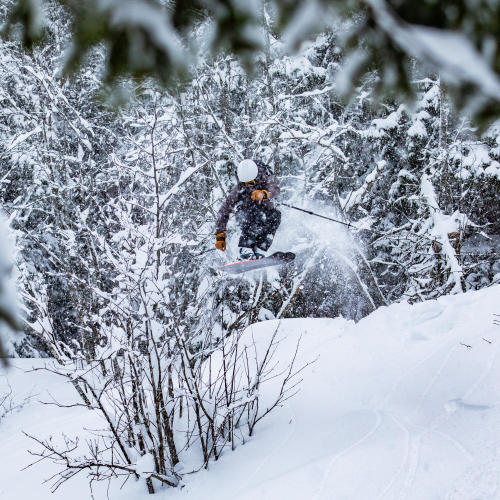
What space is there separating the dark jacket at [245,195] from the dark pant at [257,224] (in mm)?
86

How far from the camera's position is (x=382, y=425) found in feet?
13.5

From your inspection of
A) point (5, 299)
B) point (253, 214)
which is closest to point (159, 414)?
→ point (5, 299)

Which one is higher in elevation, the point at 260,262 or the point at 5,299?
the point at 5,299

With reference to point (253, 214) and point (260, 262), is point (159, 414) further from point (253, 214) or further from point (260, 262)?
point (253, 214)

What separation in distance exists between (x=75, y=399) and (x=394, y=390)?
9.53 metres

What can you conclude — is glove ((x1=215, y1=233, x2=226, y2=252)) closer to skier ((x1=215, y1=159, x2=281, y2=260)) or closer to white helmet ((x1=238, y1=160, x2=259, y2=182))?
skier ((x1=215, y1=159, x2=281, y2=260))

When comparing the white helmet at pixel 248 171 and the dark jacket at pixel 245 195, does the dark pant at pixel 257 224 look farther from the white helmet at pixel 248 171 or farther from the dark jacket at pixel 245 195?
the white helmet at pixel 248 171

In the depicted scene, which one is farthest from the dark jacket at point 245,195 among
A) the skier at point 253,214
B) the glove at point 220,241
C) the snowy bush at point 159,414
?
the snowy bush at point 159,414

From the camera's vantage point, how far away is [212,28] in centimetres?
122

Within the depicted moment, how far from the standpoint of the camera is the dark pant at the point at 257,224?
7.32 metres

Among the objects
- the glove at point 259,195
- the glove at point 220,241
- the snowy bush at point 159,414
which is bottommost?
the snowy bush at point 159,414

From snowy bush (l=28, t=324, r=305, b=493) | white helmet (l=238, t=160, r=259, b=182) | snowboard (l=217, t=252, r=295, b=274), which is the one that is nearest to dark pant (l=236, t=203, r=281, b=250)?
snowboard (l=217, t=252, r=295, b=274)

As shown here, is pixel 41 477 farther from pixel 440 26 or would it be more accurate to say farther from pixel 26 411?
pixel 26 411

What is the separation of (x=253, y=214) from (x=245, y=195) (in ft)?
1.13
